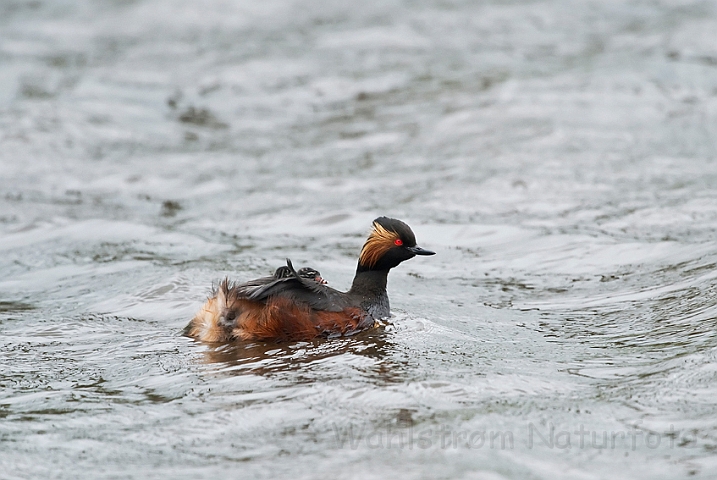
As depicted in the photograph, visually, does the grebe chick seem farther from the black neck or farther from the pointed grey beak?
the pointed grey beak

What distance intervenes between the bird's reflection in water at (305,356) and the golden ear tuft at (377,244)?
675 mm

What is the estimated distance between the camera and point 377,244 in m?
7.55

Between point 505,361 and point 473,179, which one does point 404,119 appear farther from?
point 505,361

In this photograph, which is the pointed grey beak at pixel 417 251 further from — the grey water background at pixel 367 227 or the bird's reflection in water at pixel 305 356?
the bird's reflection in water at pixel 305 356

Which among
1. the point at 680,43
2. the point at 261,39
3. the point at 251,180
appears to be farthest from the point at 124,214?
the point at 680,43

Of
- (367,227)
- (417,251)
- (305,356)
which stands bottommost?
(305,356)

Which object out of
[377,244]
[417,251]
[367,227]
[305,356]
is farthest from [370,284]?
[367,227]

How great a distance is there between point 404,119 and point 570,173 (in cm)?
371

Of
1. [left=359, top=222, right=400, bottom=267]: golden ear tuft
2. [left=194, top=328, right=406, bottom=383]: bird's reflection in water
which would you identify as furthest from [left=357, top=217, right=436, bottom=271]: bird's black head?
[left=194, top=328, right=406, bottom=383]: bird's reflection in water

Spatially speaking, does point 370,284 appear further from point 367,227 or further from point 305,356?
point 367,227

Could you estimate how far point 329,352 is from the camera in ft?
21.9

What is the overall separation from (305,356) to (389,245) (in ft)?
4.46

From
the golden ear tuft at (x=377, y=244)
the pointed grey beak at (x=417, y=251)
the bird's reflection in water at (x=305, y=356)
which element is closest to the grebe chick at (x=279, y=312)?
the bird's reflection in water at (x=305, y=356)

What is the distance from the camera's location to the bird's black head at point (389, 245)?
749cm
